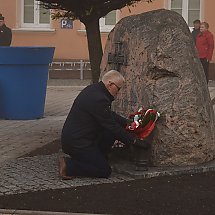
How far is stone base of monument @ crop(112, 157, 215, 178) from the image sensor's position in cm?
771

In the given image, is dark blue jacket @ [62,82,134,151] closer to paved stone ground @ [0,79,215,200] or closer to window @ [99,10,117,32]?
paved stone ground @ [0,79,215,200]

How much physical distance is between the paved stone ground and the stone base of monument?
0.04 ft

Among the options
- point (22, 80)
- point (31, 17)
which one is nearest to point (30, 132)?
point (22, 80)

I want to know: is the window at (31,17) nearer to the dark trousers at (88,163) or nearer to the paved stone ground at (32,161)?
the paved stone ground at (32,161)

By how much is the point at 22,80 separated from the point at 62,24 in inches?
408

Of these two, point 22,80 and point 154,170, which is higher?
point 22,80

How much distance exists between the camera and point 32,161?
28.5 ft

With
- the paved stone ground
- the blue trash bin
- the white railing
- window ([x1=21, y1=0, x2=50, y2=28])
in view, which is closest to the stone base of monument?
the paved stone ground

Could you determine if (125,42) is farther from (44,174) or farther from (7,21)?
(7,21)

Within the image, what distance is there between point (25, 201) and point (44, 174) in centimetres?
121

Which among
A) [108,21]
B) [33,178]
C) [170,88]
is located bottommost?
[33,178]

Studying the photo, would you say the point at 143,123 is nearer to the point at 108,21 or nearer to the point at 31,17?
the point at 108,21

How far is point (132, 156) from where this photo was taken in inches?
323

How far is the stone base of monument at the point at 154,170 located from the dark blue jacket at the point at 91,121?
1.38ft
